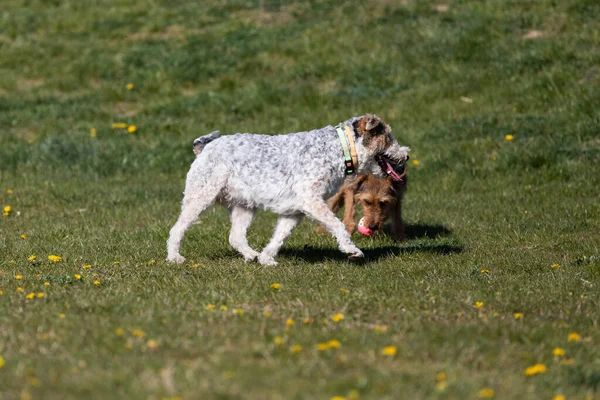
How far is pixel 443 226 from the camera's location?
10.7 meters

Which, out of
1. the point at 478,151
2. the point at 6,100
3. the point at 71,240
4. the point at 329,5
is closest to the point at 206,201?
the point at 71,240

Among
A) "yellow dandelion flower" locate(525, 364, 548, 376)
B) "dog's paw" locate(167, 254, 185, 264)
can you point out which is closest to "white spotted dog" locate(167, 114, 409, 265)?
"dog's paw" locate(167, 254, 185, 264)

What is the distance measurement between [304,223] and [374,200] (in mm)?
1826

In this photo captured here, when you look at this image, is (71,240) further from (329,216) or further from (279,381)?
(279,381)

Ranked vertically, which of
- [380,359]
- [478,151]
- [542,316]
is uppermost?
[380,359]

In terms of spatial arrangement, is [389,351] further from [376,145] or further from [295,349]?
[376,145]

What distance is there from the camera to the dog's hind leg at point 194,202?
8.45 meters

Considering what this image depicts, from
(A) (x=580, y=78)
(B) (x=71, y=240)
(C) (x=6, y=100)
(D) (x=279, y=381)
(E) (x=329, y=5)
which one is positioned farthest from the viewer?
(E) (x=329, y=5)

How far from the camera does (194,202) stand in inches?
335

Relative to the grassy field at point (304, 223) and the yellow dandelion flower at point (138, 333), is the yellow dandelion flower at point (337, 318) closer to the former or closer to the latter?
the grassy field at point (304, 223)

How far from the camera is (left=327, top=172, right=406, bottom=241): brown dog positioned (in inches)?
380

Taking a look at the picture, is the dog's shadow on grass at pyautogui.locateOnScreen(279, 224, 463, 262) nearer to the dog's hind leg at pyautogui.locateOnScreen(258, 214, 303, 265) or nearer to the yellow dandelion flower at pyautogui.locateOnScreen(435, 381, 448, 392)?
the dog's hind leg at pyautogui.locateOnScreen(258, 214, 303, 265)

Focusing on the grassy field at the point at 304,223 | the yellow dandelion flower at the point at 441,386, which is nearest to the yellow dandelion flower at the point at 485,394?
the grassy field at the point at 304,223

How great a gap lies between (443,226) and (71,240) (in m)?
4.32
